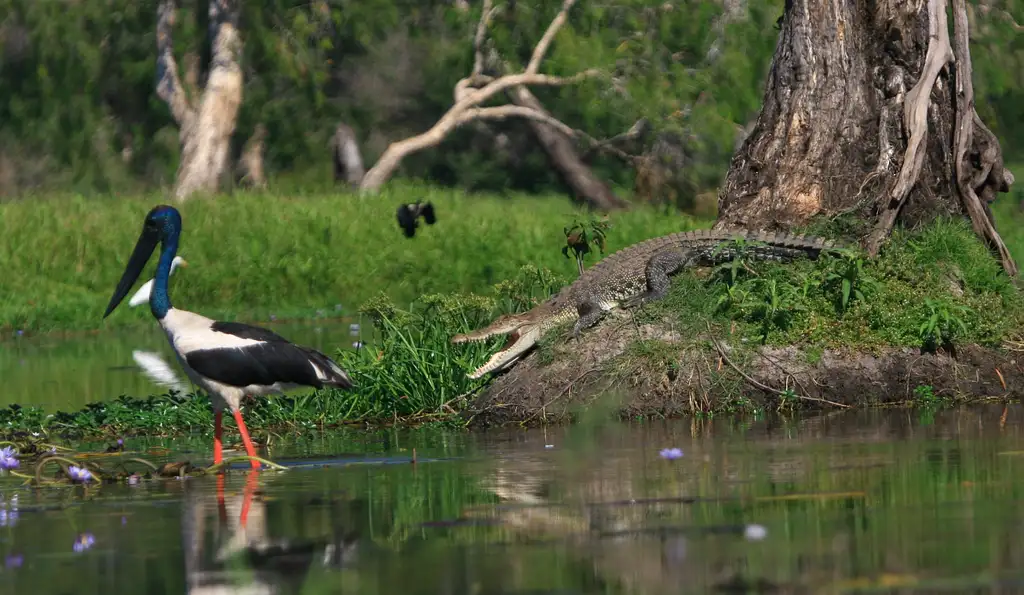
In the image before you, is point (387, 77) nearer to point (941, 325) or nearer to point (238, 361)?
point (941, 325)

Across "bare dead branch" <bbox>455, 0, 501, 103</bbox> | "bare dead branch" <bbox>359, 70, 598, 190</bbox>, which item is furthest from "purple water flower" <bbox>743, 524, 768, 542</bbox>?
"bare dead branch" <bbox>455, 0, 501, 103</bbox>

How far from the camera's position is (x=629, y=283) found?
1377cm

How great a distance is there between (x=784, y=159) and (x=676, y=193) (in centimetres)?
2606

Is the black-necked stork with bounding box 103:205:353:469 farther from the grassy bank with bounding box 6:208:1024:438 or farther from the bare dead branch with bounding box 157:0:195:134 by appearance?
the bare dead branch with bounding box 157:0:195:134

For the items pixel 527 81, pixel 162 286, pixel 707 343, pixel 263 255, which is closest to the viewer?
pixel 162 286

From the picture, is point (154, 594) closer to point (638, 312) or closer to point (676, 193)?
point (638, 312)

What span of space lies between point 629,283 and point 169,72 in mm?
24261

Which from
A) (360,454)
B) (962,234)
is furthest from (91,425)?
(962,234)

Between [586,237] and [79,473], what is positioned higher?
[586,237]

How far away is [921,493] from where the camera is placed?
8094mm

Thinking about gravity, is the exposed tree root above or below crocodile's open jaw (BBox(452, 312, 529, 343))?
above

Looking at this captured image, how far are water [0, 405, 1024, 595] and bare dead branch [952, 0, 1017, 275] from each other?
3107mm

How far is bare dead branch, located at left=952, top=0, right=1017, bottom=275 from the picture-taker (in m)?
14.1

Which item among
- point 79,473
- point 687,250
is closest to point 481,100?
point 687,250
